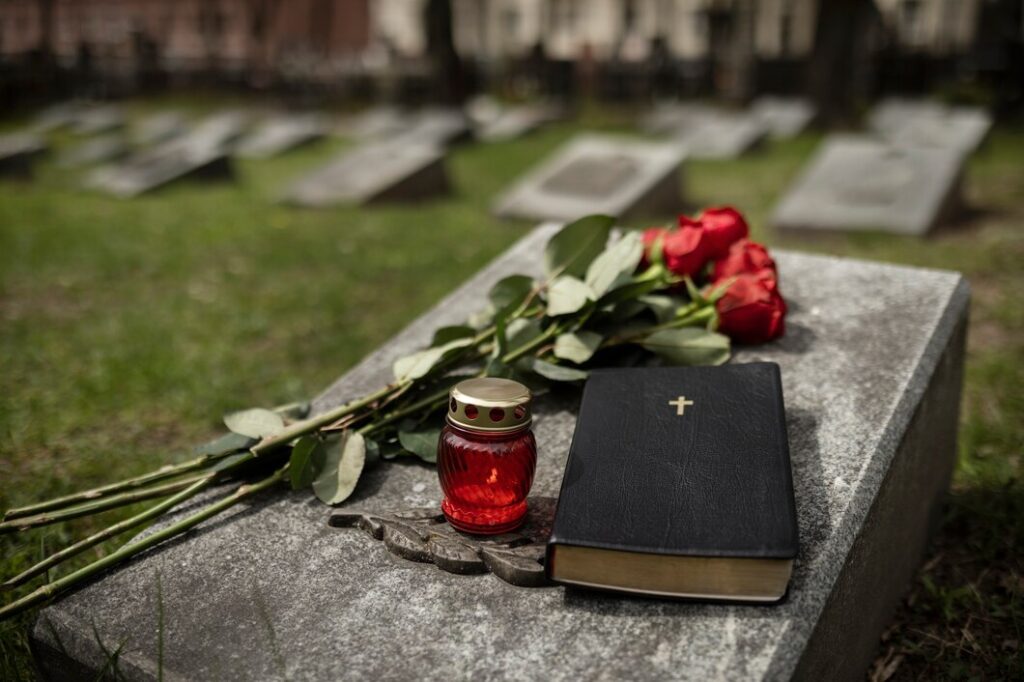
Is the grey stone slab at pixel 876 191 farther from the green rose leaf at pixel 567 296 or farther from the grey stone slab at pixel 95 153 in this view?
the grey stone slab at pixel 95 153

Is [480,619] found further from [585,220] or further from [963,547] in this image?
[963,547]

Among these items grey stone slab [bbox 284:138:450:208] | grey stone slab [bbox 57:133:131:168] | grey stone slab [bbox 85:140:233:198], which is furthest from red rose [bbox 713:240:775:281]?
grey stone slab [bbox 57:133:131:168]

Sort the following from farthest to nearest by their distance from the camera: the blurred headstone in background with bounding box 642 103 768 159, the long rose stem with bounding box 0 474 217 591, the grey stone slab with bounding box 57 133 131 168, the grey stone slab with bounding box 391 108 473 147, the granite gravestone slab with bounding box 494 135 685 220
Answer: the grey stone slab with bounding box 391 108 473 147
the grey stone slab with bounding box 57 133 131 168
the blurred headstone in background with bounding box 642 103 768 159
the granite gravestone slab with bounding box 494 135 685 220
the long rose stem with bounding box 0 474 217 591

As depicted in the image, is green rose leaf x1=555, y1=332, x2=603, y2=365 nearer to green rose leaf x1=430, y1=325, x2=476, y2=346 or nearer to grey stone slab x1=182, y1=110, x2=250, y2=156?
green rose leaf x1=430, y1=325, x2=476, y2=346

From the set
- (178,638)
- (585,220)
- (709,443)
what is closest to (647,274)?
(585,220)

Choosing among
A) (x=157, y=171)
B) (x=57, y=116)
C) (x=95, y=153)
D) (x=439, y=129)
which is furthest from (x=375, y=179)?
(x=57, y=116)

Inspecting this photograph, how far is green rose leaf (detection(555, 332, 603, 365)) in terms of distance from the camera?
1643mm

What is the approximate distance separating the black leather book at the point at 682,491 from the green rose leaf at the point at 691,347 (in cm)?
15

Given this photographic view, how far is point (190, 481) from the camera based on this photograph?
155 cm

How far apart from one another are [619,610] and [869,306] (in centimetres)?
115

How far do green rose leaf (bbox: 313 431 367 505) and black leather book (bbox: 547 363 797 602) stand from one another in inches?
14.5

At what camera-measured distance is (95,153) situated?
30.3 feet

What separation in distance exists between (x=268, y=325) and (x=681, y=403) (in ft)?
8.61

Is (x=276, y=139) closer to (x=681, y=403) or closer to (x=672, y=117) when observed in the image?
(x=672, y=117)
